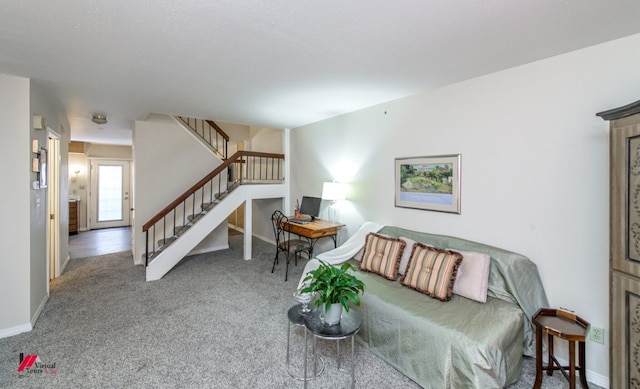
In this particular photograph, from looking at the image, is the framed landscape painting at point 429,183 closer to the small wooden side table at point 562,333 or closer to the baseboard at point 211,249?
the small wooden side table at point 562,333

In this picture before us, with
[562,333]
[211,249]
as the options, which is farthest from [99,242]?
[562,333]

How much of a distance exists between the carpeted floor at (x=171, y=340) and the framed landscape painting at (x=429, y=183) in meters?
1.51

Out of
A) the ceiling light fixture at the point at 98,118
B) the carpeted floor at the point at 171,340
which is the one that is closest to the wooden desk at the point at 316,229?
the carpeted floor at the point at 171,340

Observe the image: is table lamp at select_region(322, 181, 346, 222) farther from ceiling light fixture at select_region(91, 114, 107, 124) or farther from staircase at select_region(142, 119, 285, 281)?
ceiling light fixture at select_region(91, 114, 107, 124)

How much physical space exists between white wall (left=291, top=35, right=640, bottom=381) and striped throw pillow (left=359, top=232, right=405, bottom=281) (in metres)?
0.49

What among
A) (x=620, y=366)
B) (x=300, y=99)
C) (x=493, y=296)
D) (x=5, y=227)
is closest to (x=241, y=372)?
(x=493, y=296)

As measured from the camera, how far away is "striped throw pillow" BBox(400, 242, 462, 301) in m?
2.26

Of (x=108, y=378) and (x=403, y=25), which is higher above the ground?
(x=403, y=25)

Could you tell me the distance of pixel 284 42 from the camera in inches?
76.6

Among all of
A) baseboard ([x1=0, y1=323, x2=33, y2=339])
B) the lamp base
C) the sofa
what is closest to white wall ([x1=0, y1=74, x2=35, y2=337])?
baseboard ([x1=0, y1=323, x2=33, y2=339])

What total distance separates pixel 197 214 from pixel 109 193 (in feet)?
14.9

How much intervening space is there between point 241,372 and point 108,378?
37.3 inches

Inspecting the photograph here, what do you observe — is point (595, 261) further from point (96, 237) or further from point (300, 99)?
point (96, 237)

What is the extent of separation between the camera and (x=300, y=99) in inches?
132
